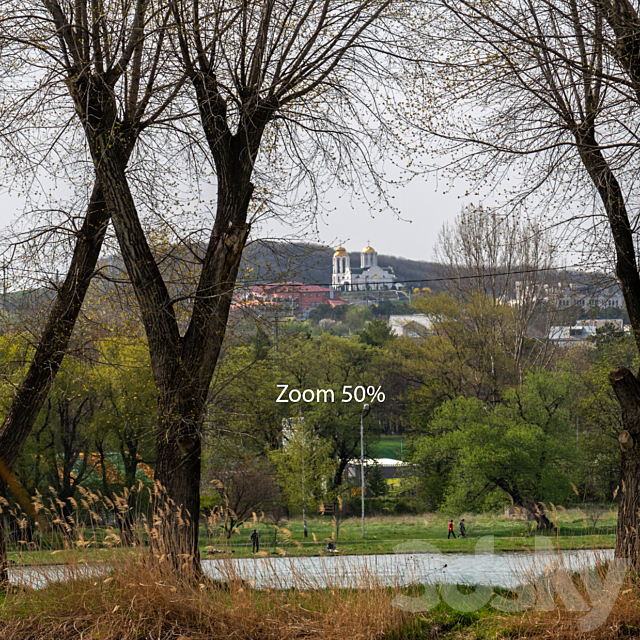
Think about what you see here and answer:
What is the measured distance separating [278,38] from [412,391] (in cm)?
2573

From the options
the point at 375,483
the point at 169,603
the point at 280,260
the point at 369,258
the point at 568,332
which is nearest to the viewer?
the point at 169,603

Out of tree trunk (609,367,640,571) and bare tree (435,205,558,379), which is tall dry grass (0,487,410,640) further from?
bare tree (435,205,558,379)

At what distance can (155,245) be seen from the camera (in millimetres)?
6934

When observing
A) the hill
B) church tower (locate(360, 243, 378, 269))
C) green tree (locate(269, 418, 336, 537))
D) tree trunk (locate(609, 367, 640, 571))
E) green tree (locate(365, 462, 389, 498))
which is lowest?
green tree (locate(365, 462, 389, 498))

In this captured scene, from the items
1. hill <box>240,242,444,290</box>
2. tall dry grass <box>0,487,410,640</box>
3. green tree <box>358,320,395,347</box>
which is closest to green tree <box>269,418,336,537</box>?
green tree <box>358,320,395,347</box>

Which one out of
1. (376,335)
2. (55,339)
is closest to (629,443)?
(55,339)

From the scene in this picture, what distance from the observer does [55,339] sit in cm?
661

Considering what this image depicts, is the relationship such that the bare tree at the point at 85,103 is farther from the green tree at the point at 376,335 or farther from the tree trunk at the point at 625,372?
the green tree at the point at 376,335

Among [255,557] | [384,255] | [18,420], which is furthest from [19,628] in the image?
[384,255]

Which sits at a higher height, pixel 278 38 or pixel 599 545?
pixel 278 38

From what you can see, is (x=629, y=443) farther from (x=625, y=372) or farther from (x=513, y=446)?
(x=513, y=446)

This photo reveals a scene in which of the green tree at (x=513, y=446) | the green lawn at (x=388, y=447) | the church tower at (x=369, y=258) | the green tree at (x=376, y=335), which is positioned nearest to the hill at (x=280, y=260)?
the green tree at (x=513, y=446)

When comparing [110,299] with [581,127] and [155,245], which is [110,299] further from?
[581,127]

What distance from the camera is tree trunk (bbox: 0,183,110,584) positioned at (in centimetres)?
655
